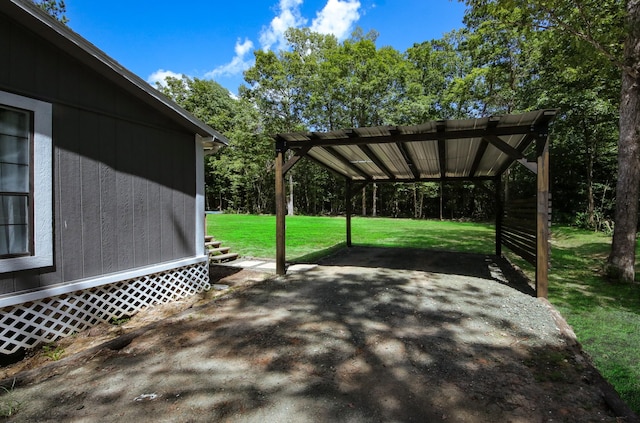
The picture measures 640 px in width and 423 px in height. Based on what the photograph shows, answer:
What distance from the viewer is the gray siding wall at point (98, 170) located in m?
3.12

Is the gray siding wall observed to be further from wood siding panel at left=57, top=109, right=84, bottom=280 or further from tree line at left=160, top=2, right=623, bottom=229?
tree line at left=160, top=2, right=623, bottom=229

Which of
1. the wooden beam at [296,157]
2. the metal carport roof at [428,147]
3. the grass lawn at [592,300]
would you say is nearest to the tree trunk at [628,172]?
the grass lawn at [592,300]

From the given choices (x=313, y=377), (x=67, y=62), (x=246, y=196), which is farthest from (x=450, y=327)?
(x=246, y=196)

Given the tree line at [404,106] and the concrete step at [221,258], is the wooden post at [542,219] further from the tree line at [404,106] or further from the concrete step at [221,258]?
the tree line at [404,106]

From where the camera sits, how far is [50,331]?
10.4 ft

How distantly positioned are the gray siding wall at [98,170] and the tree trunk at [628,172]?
791 centimetres

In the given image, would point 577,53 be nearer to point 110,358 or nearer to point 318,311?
point 318,311

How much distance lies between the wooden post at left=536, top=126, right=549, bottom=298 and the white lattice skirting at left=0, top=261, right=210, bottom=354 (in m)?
5.37

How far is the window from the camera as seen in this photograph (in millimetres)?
2945

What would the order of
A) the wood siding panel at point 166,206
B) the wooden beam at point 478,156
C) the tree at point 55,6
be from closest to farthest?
the wood siding panel at point 166,206, the wooden beam at point 478,156, the tree at point 55,6

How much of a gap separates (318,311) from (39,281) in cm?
303

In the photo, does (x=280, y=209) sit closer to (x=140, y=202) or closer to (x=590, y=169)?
(x=140, y=202)

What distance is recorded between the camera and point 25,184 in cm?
308

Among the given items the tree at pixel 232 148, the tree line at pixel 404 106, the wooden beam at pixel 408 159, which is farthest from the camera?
the tree at pixel 232 148
